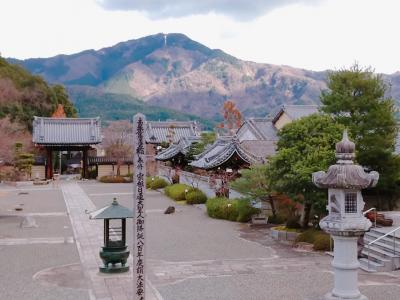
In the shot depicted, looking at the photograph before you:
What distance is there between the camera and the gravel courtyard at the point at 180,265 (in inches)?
518

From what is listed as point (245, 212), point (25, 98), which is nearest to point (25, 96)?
point (25, 98)

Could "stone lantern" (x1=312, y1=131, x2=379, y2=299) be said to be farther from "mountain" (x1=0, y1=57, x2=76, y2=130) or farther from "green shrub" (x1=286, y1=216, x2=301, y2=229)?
"mountain" (x1=0, y1=57, x2=76, y2=130)

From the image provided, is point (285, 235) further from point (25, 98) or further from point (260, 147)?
point (25, 98)

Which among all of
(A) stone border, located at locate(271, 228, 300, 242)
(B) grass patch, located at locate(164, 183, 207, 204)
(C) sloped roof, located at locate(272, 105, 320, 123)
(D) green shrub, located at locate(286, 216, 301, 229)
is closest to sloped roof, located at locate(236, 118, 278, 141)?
(C) sloped roof, located at locate(272, 105, 320, 123)

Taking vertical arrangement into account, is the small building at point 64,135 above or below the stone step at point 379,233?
above

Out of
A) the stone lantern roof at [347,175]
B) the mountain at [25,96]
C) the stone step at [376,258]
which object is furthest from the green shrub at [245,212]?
the mountain at [25,96]

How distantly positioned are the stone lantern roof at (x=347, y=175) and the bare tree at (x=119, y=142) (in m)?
48.1

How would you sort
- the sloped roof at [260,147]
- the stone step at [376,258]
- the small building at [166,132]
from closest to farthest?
the stone step at [376,258] → the sloped roof at [260,147] → the small building at [166,132]

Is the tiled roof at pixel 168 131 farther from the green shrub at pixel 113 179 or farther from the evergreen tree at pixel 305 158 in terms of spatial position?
the evergreen tree at pixel 305 158

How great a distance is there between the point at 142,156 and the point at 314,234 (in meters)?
10.9

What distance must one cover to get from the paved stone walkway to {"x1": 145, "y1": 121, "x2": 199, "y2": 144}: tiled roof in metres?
30.5

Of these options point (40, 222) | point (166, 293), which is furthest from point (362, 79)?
point (40, 222)

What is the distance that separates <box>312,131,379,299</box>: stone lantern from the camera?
10.2 metres

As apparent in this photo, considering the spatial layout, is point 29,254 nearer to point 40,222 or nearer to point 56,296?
point 56,296
